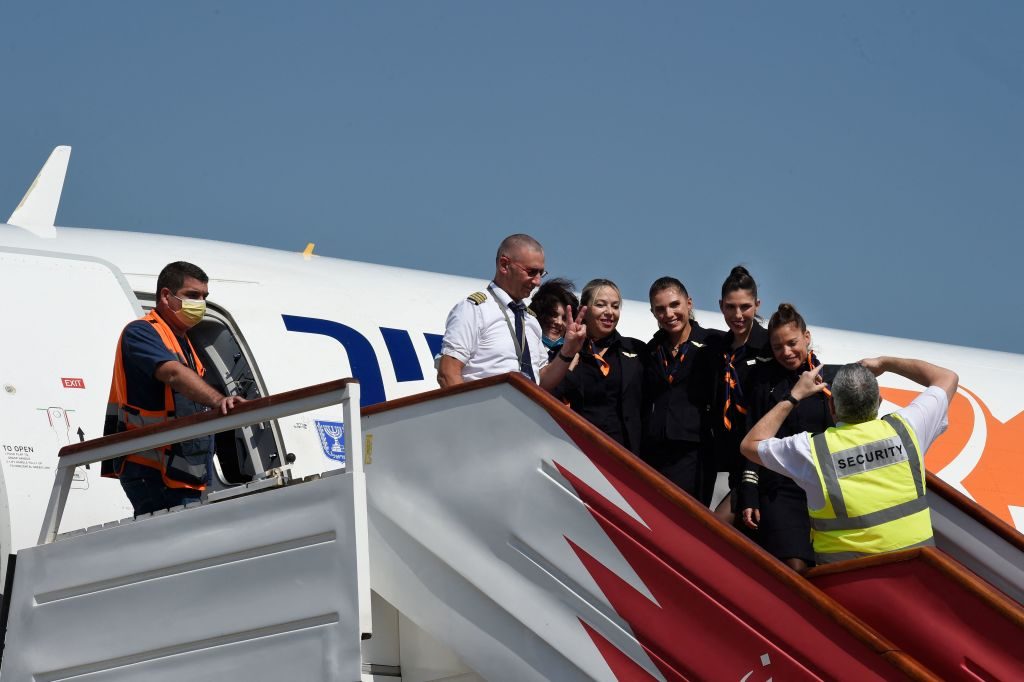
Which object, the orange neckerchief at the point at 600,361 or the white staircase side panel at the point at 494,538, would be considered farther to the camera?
the orange neckerchief at the point at 600,361

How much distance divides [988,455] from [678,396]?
5341 millimetres

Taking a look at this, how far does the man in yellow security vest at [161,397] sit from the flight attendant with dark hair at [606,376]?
207cm

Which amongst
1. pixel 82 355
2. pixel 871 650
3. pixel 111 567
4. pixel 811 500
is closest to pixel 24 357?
pixel 82 355

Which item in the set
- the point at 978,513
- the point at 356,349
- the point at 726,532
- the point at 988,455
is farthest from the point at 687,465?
the point at 988,455

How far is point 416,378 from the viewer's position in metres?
9.15

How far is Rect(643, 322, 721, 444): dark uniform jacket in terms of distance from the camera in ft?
23.7

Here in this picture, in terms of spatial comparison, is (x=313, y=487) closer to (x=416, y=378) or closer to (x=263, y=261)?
(x=416, y=378)

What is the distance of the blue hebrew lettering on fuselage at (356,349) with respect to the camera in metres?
8.89

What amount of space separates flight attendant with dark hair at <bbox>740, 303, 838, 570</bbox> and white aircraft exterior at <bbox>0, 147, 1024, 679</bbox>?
296 centimetres

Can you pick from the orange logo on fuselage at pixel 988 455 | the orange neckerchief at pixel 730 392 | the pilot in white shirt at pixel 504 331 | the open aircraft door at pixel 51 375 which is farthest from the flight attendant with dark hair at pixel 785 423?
the orange logo on fuselage at pixel 988 455

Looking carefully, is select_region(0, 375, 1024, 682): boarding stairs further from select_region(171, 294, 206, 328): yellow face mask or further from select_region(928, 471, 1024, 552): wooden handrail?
select_region(171, 294, 206, 328): yellow face mask

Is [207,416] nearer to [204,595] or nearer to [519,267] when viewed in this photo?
[204,595]

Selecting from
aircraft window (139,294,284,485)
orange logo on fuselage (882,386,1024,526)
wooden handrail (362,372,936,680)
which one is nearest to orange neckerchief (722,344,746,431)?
wooden handrail (362,372,936,680)

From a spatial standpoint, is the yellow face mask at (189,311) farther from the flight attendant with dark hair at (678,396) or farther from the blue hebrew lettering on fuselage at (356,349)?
the flight attendant with dark hair at (678,396)
